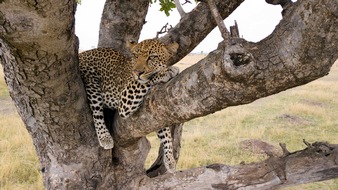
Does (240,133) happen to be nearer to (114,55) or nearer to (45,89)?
(114,55)

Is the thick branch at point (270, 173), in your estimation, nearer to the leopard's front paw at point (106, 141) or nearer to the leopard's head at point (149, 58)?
the leopard's front paw at point (106, 141)

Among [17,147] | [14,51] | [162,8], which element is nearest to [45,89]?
[14,51]

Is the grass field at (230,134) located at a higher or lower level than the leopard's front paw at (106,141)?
lower

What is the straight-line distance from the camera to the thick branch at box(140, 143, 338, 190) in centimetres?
310

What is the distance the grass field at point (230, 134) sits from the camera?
304 inches

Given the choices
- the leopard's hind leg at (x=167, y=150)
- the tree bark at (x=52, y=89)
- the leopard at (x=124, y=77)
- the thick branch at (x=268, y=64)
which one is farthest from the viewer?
the leopard's hind leg at (x=167, y=150)

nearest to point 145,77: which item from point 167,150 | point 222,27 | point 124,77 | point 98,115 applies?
point 124,77

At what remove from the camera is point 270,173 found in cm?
323

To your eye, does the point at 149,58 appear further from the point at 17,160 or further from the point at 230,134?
the point at 230,134

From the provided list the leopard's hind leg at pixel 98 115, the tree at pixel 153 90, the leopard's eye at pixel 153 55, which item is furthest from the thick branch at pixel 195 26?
the leopard's hind leg at pixel 98 115

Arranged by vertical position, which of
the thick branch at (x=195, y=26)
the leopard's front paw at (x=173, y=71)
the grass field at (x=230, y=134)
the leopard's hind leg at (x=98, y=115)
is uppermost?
the thick branch at (x=195, y=26)

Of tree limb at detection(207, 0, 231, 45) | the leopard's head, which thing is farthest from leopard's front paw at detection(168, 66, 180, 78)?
tree limb at detection(207, 0, 231, 45)

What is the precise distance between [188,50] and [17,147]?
6392 mm

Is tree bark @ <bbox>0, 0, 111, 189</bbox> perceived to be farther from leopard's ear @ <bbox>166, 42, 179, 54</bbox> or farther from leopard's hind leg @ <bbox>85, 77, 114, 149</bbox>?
leopard's ear @ <bbox>166, 42, 179, 54</bbox>
